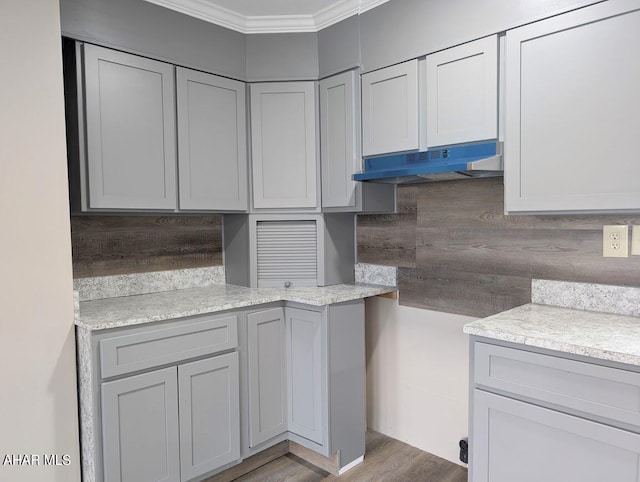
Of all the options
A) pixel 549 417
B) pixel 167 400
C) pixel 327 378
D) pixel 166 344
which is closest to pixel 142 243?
pixel 166 344

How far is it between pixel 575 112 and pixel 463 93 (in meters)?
0.47

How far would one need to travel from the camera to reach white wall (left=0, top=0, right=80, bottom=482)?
68.0 inches

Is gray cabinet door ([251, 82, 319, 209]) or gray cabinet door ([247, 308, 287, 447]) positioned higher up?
gray cabinet door ([251, 82, 319, 209])

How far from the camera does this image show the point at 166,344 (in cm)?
201

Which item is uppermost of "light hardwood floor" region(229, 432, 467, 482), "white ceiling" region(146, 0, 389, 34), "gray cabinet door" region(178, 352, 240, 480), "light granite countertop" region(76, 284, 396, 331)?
"white ceiling" region(146, 0, 389, 34)

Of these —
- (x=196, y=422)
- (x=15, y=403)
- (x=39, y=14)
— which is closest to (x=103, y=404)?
(x=15, y=403)

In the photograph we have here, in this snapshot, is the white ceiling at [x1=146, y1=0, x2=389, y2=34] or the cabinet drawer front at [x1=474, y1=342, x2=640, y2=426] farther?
the white ceiling at [x1=146, y1=0, x2=389, y2=34]

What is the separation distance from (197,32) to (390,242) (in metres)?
1.54

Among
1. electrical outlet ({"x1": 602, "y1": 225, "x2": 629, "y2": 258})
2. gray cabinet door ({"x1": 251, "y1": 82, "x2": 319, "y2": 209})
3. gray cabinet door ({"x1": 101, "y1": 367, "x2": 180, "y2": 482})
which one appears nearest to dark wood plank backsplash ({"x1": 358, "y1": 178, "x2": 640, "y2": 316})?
electrical outlet ({"x1": 602, "y1": 225, "x2": 629, "y2": 258})

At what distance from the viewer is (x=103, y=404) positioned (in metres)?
1.84

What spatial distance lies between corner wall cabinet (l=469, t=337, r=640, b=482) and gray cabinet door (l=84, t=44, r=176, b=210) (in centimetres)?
164

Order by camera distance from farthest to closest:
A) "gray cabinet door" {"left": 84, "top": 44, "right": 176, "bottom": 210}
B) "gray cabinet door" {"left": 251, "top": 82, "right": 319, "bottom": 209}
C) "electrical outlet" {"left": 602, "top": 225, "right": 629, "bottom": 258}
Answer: "gray cabinet door" {"left": 251, "top": 82, "right": 319, "bottom": 209}
"gray cabinet door" {"left": 84, "top": 44, "right": 176, "bottom": 210}
"electrical outlet" {"left": 602, "top": 225, "right": 629, "bottom": 258}

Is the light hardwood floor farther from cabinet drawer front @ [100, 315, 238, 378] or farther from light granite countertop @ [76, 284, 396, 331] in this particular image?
light granite countertop @ [76, 284, 396, 331]

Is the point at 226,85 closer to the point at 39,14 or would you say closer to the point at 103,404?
the point at 39,14
